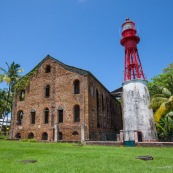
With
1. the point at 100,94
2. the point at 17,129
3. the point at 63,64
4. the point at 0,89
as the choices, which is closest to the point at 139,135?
the point at 100,94

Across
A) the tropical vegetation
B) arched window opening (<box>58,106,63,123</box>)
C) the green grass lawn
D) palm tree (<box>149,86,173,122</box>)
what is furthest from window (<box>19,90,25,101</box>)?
the green grass lawn

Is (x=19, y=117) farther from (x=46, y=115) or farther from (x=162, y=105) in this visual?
(x=162, y=105)

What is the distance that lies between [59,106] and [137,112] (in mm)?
10041

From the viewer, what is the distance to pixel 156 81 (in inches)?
1372

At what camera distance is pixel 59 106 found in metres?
27.5

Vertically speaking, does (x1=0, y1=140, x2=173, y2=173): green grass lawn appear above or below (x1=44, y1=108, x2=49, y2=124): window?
below

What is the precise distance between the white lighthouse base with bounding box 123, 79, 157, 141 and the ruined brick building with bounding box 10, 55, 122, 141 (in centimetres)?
425

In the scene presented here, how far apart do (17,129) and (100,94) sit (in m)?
13.1

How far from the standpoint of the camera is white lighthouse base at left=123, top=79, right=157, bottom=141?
2472 centimetres

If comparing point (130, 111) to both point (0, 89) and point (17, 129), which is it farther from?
point (0, 89)

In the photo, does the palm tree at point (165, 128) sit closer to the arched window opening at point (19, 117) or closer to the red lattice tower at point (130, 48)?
the red lattice tower at point (130, 48)

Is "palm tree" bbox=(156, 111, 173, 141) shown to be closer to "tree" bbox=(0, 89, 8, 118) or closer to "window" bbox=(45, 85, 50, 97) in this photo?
"window" bbox=(45, 85, 50, 97)

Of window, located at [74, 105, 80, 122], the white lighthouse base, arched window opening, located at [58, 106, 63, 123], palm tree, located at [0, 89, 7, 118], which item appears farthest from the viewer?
palm tree, located at [0, 89, 7, 118]

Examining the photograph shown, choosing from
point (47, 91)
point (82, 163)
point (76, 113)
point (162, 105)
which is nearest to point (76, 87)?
point (76, 113)
